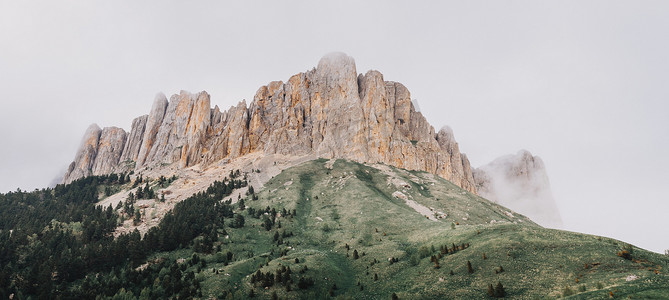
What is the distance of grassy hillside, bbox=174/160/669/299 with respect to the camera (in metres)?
33.8

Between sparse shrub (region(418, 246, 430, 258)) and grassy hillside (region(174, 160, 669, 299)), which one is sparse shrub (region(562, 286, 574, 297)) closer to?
grassy hillside (region(174, 160, 669, 299))

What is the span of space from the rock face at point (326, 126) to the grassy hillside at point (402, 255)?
47.1m

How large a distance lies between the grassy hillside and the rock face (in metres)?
47.1

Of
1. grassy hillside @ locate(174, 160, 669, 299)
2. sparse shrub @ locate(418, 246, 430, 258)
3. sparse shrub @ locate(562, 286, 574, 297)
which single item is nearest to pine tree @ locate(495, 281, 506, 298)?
grassy hillside @ locate(174, 160, 669, 299)

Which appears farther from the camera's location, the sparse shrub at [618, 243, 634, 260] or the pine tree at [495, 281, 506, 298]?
the sparse shrub at [618, 243, 634, 260]

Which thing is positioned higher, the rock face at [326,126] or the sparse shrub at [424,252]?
the rock face at [326,126]

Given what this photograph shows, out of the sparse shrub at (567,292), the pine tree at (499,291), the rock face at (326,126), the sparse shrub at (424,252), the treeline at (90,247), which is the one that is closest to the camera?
the sparse shrub at (567,292)

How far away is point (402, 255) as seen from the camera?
5697cm

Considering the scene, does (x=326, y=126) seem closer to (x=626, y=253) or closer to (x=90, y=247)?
(x=90, y=247)

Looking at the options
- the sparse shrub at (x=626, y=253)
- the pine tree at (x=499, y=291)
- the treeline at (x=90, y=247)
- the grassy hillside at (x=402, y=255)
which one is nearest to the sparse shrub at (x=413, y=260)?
the grassy hillside at (x=402, y=255)

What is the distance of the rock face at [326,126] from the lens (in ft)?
511

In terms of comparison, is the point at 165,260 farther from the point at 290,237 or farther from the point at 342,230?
the point at 342,230

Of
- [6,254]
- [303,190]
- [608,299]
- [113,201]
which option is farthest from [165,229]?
[608,299]

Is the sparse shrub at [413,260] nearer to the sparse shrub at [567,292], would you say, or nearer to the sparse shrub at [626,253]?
the sparse shrub at [567,292]
